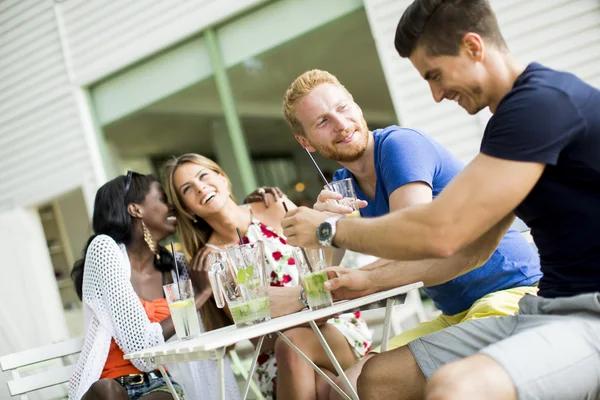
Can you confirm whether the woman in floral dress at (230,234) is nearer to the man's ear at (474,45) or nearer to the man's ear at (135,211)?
the man's ear at (135,211)

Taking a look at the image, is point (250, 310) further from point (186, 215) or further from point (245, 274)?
point (186, 215)

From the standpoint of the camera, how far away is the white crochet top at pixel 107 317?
2.46m

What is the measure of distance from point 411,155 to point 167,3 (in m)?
4.05

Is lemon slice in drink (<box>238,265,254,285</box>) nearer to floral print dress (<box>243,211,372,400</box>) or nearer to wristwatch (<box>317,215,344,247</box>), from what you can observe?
wristwatch (<box>317,215,344,247</box>)

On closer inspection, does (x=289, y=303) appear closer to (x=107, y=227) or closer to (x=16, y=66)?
(x=107, y=227)

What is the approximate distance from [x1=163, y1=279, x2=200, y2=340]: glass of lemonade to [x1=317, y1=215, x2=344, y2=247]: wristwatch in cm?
74

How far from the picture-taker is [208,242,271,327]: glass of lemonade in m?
1.79

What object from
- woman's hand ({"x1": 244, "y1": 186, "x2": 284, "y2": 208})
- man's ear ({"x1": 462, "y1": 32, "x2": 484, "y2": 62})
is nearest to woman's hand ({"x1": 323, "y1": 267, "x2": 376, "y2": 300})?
man's ear ({"x1": 462, "y1": 32, "x2": 484, "y2": 62})

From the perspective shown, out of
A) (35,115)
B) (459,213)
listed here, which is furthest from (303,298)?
(35,115)

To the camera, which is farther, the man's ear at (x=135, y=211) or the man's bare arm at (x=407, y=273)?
the man's ear at (x=135, y=211)

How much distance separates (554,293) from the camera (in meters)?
1.40

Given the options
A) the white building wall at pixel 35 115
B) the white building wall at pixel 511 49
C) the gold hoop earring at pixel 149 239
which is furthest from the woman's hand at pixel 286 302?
the white building wall at pixel 35 115

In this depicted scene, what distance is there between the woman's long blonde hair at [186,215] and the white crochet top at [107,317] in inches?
14.6

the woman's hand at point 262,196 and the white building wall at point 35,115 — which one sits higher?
the white building wall at point 35,115
